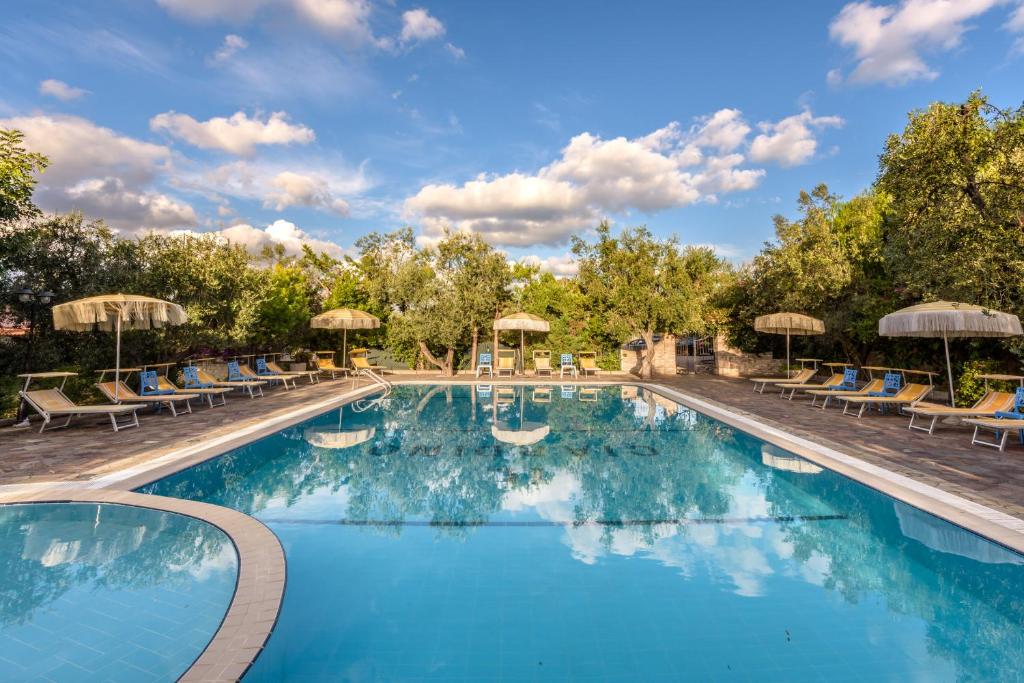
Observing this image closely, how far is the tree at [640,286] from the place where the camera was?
17.4 meters

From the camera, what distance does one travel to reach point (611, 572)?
3.85 metres

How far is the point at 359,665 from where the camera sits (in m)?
2.68

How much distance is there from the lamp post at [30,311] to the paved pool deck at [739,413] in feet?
1.77

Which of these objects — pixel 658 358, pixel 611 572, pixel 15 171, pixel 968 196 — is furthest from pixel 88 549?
pixel 658 358

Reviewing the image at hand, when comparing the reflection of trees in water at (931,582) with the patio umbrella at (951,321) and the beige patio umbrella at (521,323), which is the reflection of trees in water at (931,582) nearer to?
the patio umbrella at (951,321)

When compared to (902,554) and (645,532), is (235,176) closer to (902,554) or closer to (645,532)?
(645,532)

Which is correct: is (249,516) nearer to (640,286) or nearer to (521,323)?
(521,323)

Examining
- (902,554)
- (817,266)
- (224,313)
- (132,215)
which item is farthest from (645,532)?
(132,215)

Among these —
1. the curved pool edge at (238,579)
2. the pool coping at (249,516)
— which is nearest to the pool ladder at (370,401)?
the pool coping at (249,516)

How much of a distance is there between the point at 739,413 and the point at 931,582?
22.5 ft

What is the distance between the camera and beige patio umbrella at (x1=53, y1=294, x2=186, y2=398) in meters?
7.89

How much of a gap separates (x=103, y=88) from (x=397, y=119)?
7971 mm

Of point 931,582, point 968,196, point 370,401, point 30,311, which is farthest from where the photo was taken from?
point 370,401

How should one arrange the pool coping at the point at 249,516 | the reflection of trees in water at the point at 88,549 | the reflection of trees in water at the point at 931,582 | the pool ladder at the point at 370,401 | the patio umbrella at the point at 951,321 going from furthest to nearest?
the pool ladder at the point at 370,401, the patio umbrella at the point at 951,321, the reflection of trees in water at the point at 88,549, the reflection of trees in water at the point at 931,582, the pool coping at the point at 249,516
